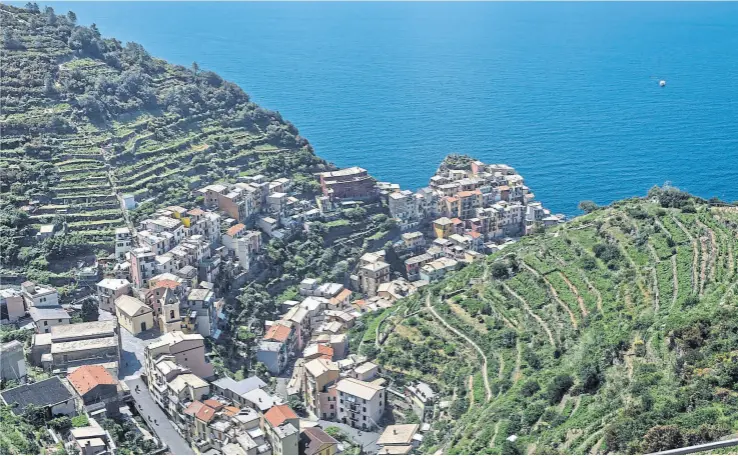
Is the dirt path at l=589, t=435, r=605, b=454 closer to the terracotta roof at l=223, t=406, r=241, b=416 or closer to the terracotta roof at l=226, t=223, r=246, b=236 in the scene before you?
the terracotta roof at l=223, t=406, r=241, b=416

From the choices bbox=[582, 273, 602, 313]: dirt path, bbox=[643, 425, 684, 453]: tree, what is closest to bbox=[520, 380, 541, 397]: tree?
bbox=[582, 273, 602, 313]: dirt path

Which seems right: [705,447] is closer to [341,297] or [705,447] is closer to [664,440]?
[664,440]

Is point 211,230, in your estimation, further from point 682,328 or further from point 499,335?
point 682,328

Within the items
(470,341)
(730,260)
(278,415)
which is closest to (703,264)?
(730,260)

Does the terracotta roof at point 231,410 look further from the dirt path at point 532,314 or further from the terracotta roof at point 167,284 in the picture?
the dirt path at point 532,314

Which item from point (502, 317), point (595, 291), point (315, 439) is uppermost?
point (595, 291)

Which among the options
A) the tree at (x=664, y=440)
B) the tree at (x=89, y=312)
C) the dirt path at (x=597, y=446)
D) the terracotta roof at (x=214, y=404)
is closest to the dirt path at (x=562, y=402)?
the dirt path at (x=597, y=446)
